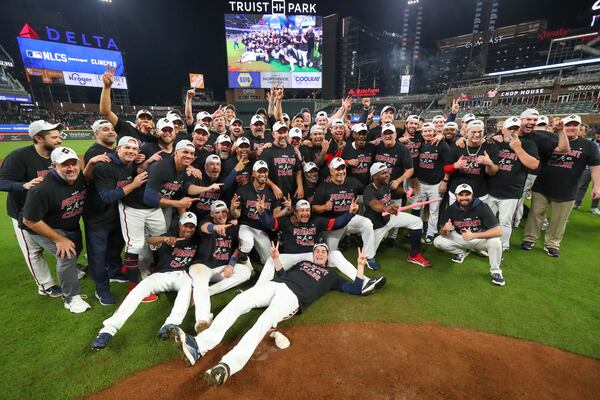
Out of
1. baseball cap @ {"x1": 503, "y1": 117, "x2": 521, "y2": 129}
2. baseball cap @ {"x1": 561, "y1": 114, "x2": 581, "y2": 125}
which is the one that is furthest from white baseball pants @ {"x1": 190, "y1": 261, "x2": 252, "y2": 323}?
baseball cap @ {"x1": 561, "y1": 114, "x2": 581, "y2": 125}

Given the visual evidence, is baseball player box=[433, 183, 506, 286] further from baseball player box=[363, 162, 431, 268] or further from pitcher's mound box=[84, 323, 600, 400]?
→ pitcher's mound box=[84, 323, 600, 400]

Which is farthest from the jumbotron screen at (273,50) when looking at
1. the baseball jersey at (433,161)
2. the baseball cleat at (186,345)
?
the baseball cleat at (186,345)

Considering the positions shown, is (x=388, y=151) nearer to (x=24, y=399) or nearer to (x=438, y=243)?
(x=438, y=243)

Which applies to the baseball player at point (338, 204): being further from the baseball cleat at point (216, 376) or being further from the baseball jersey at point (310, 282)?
the baseball cleat at point (216, 376)

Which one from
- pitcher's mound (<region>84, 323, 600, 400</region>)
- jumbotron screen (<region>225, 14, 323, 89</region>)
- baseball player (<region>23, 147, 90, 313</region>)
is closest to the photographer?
pitcher's mound (<region>84, 323, 600, 400</region>)

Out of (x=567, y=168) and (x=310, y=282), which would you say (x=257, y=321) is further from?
(x=567, y=168)

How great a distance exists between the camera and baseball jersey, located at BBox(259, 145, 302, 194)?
553 centimetres

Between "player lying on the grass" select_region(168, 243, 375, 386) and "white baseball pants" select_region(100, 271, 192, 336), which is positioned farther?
"white baseball pants" select_region(100, 271, 192, 336)

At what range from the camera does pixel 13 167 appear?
3.84 metres

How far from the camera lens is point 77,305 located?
397 cm

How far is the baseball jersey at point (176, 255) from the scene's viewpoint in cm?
411

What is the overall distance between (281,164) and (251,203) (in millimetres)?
995

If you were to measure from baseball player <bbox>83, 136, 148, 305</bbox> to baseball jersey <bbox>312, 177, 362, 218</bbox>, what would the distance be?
2.88m

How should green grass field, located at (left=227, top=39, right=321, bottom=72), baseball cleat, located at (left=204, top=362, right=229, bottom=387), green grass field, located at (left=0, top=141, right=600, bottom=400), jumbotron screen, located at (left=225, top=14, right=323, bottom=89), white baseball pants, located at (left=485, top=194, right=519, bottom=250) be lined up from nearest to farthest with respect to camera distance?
1. baseball cleat, located at (left=204, top=362, right=229, bottom=387)
2. green grass field, located at (left=0, top=141, right=600, bottom=400)
3. white baseball pants, located at (left=485, top=194, right=519, bottom=250)
4. jumbotron screen, located at (left=225, top=14, right=323, bottom=89)
5. green grass field, located at (left=227, top=39, right=321, bottom=72)
